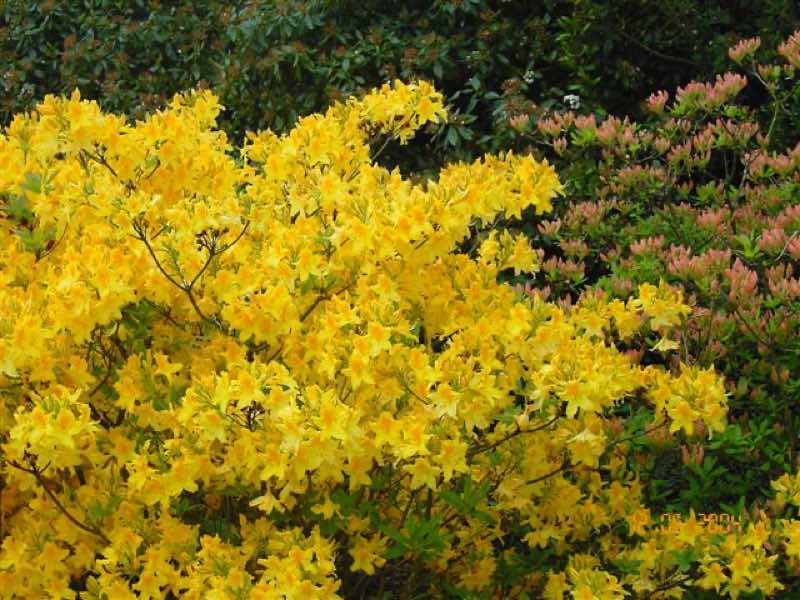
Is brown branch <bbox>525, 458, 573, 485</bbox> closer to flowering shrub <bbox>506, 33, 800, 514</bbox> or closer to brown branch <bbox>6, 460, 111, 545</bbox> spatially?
flowering shrub <bbox>506, 33, 800, 514</bbox>

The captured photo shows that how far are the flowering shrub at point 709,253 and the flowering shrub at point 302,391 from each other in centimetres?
19

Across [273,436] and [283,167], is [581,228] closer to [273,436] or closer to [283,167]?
[283,167]

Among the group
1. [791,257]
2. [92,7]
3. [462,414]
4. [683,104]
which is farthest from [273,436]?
[92,7]

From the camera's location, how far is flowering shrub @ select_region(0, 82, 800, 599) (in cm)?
242

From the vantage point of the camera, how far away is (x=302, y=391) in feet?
8.18

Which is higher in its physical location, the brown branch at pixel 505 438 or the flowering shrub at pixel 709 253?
the flowering shrub at pixel 709 253

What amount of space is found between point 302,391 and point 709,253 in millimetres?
1365

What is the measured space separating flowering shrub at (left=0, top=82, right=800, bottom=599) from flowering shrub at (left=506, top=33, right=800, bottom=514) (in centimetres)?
19

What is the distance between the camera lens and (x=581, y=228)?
4.00 meters

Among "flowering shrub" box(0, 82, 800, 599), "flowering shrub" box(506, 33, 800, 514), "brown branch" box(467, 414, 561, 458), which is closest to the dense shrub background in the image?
"flowering shrub" box(506, 33, 800, 514)

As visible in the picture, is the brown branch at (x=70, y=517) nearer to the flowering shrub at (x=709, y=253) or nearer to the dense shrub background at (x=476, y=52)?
the flowering shrub at (x=709, y=253)

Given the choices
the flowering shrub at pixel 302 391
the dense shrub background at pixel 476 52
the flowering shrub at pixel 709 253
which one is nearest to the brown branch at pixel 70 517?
the flowering shrub at pixel 302 391

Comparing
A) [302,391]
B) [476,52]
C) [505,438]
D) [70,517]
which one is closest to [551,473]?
[505,438]

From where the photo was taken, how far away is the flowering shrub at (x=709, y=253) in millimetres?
3203
